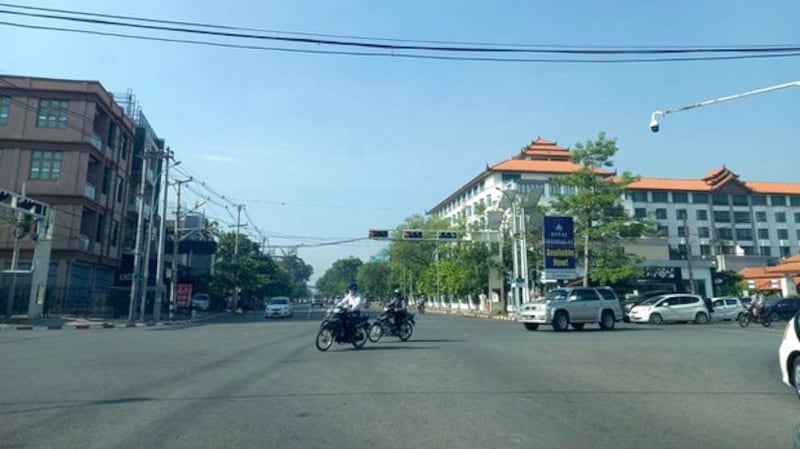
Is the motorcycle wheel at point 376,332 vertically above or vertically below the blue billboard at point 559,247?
below

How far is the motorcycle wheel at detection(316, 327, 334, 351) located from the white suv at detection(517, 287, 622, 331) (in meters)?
11.0

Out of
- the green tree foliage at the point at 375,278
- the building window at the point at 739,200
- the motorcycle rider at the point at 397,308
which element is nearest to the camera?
the motorcycle rider at the point at 397,308

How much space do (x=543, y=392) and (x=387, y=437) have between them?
3.24 m

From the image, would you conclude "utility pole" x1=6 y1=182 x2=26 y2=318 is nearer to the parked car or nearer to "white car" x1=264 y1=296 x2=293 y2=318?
"white car" x1=264 y1=296 x2=293 y2=318

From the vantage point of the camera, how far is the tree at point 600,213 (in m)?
37.2

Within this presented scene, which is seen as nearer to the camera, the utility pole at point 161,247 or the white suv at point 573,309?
the white suv at point 573,309

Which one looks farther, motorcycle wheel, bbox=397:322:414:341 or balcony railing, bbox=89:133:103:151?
balcony railing, bbox=89:133:103:151

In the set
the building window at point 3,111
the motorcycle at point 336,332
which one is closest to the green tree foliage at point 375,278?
the building window at point 3,111

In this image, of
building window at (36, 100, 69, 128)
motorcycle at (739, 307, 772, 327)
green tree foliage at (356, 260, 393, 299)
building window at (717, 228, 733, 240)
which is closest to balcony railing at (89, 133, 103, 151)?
building window at (36, 100, 69, 128)

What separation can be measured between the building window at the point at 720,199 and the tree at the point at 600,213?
51283 mm

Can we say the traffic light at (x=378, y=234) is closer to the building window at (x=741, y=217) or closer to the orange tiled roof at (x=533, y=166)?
the orange tiled roof at (x=533, y=166)

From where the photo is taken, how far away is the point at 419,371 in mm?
9883

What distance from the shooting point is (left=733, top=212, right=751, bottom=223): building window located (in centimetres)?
8044

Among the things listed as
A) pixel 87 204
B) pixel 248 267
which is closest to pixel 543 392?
pixel 87 204
